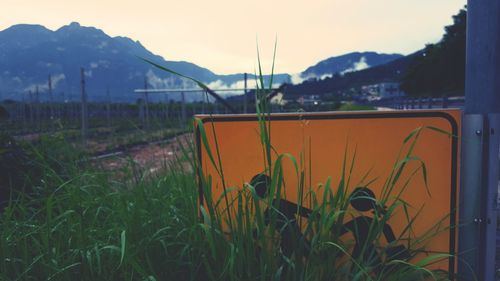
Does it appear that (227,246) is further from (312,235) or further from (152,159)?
(152,159)

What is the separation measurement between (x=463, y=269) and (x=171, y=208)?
1441mm

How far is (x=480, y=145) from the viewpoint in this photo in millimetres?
1621

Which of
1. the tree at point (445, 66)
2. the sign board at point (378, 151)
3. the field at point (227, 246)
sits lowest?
the field at point (227, 246)

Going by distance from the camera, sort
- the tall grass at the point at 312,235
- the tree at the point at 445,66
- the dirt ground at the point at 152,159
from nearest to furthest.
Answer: the tall grass at the point at 312,235 < the dirt ground at the point at 152,159 < the tree at the point at 445,66

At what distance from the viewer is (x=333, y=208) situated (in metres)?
1.63

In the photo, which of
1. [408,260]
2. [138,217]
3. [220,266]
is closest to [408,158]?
[408,260]

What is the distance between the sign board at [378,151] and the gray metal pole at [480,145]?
0.08 metres

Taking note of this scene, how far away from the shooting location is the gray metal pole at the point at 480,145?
1628 millimetres

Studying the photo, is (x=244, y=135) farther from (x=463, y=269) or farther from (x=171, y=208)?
(x=463, y=269)

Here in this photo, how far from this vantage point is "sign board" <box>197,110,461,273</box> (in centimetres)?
161

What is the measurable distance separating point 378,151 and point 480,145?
36 cm

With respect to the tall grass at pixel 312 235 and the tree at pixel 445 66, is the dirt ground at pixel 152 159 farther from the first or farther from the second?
the tree at pixel 445 66

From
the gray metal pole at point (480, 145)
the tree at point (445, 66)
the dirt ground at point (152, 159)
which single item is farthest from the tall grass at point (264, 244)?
the tree at point (445, 66)

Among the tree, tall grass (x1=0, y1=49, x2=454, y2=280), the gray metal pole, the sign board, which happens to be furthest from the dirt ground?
the tree
